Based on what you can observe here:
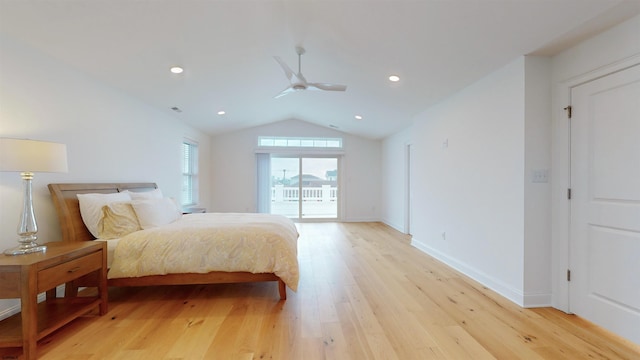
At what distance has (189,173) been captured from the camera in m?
5.89

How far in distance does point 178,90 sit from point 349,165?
454cm

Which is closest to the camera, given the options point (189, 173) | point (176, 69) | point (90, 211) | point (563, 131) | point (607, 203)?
point (607, 203)

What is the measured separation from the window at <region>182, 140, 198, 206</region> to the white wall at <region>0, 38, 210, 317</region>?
1280 mm

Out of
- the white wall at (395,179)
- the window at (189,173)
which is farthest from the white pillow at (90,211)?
the white wall at (395,179)

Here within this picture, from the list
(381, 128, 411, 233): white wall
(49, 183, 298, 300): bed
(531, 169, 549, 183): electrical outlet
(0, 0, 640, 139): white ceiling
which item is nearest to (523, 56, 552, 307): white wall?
(531, 169, 549, 183): electrical outlet

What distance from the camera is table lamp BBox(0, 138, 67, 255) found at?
1.79 metres

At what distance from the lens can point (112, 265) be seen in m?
2.41

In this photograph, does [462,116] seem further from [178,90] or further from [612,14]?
[178,90]

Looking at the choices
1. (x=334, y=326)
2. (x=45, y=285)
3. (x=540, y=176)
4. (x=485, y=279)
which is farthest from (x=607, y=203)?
(x=45, y=285)

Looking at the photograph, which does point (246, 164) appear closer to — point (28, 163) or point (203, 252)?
point (203, 252)

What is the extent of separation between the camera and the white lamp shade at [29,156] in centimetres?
178

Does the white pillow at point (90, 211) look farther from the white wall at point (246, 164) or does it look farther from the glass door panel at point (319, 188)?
the glass door panel at point (319, 188)

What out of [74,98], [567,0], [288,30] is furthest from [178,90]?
[567,0]

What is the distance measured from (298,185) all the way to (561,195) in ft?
18.1
